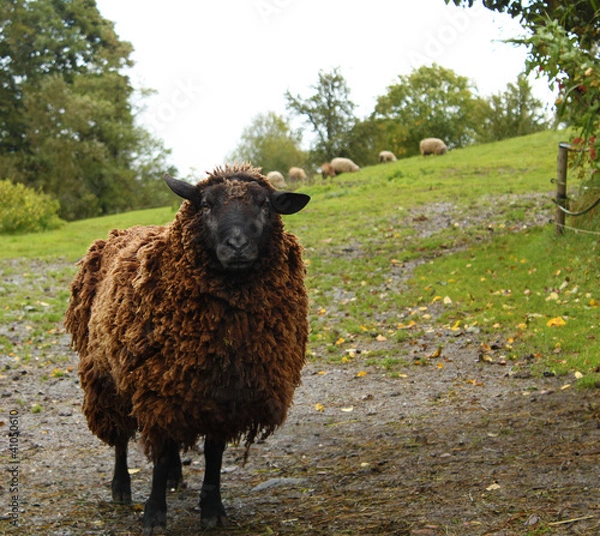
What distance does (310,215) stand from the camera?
22188mm

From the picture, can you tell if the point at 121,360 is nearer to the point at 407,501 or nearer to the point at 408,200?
the point at 407,501

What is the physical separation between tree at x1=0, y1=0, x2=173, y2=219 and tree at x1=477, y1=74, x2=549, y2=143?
22489 millimetres

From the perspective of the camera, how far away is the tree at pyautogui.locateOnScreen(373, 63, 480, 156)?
54.6 meters

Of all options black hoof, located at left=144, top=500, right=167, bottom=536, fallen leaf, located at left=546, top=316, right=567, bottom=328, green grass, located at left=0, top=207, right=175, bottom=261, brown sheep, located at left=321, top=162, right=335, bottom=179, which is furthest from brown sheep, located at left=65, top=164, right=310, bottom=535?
brown sheep, located at left=321, top=162, right=335, bottom=179

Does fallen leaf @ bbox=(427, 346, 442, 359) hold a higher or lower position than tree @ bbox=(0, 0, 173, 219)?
lower

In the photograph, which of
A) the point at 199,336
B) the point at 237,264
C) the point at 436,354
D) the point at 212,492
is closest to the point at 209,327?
the point at 199,336

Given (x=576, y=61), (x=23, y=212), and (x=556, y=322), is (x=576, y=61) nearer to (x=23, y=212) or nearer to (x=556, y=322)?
(x=556, y=322)

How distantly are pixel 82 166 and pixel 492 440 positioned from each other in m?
44.0

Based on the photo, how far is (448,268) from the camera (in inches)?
545

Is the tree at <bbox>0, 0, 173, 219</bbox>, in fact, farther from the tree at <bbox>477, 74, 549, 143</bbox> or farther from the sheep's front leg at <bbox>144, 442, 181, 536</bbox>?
the sheep's front leg at <bbox>144, 442, 181, 536</bbox>

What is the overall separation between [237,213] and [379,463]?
248 cm

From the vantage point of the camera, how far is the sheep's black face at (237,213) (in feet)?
16.0

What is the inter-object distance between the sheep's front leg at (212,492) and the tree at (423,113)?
51.2m

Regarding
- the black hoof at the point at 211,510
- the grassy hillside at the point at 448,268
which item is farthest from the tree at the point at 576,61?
the black hoof at the point at 211,510
